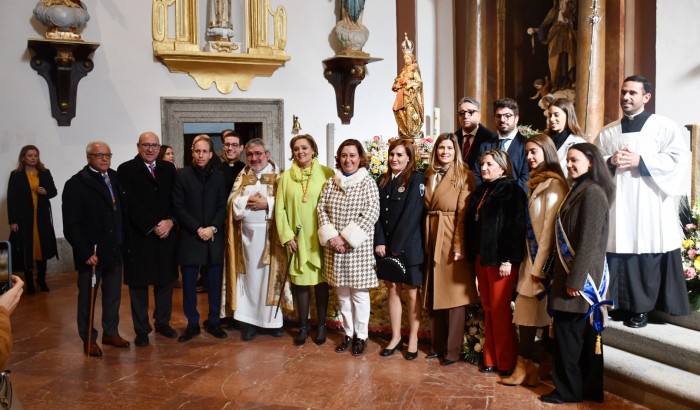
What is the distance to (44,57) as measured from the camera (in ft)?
26.9

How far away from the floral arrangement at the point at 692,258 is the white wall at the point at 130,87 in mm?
5904

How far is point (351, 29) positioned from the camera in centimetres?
973

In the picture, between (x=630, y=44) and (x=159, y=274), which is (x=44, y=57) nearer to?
(x=159, y=274)

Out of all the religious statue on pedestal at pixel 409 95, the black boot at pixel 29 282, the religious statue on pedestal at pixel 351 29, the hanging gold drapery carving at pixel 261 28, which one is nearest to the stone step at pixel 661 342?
the religious statue on pedestal at pixel 409 95

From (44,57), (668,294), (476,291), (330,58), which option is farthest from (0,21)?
(668,294)

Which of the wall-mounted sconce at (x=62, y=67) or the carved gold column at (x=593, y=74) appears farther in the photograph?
the wall-mounted sconce at (x=62, y=67)

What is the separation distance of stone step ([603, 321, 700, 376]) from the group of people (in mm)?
99

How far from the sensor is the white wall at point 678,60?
6.31 metres

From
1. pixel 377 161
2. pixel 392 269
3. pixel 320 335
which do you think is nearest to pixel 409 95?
pixel 377 161

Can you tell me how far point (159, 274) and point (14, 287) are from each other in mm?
3204

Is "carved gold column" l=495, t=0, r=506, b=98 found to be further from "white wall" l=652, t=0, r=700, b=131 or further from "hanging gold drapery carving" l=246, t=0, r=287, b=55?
"white wall" l=652, t=0, r=700, b=131

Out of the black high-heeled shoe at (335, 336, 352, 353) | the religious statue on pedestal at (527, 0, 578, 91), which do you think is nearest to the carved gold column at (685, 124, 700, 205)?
the religious statue on pedestal at (527, 0, 578, 91)

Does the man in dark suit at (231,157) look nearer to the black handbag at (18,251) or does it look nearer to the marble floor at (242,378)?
the marble floor at (242,378)

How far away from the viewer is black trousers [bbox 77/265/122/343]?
504 cm
